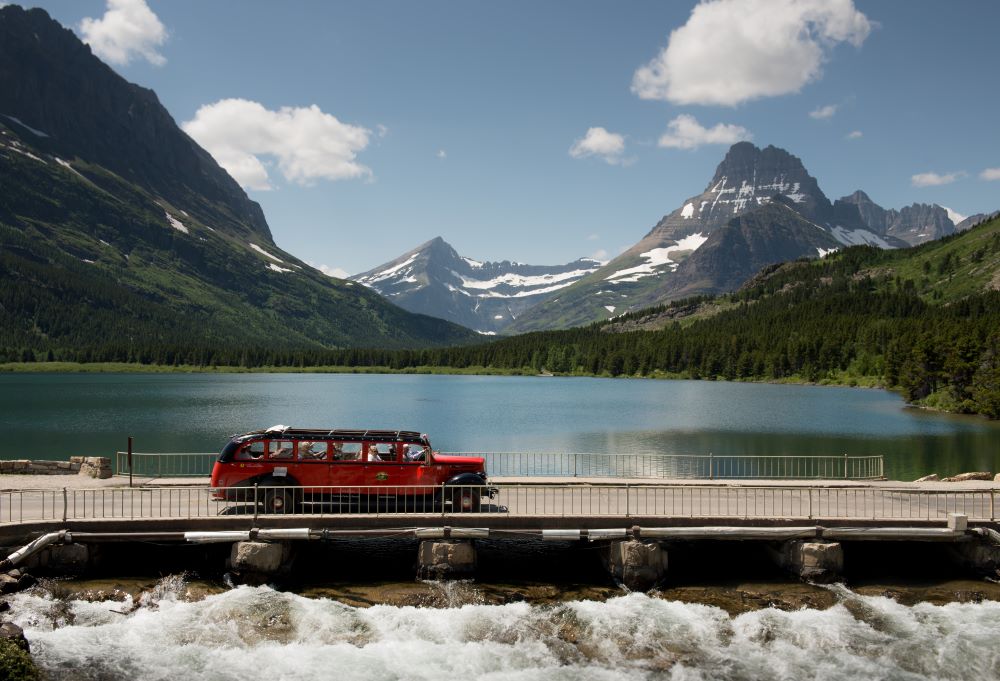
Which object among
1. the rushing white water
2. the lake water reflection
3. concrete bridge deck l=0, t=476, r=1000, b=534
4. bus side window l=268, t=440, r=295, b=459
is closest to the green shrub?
the rushing white water

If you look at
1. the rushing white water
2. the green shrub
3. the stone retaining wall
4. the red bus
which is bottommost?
the rushing white water

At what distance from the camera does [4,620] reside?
17.8 meters

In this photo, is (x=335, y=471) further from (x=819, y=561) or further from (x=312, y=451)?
(x=819, y=561)

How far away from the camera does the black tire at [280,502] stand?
24.3 meters

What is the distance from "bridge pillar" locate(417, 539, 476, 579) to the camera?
21844mm

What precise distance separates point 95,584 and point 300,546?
5878mm

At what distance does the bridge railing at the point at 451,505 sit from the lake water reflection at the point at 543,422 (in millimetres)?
25373

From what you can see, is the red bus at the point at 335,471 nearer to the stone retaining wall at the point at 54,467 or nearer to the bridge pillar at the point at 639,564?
the bridge pillar at the point at 639,564

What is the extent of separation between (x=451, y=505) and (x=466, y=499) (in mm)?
596

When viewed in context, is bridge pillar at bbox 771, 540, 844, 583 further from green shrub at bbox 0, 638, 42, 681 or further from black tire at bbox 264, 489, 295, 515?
green shrub at bbox 0, 638, 42, 681

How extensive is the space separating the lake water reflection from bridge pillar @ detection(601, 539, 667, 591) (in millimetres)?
33852

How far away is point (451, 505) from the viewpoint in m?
24.8

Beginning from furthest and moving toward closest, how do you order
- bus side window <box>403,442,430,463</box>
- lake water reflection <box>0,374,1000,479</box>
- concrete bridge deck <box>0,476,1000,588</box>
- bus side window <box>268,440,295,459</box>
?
1. lake water reflection <box>0,374,1000,479</box>
2. bus side window <box>403,442,430,463</box>
3. bus side window <box>268,440,295,459</box>
4. concrete bridge deck <box>0,476,1000,588</box>

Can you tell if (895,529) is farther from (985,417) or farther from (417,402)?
(417,402)
